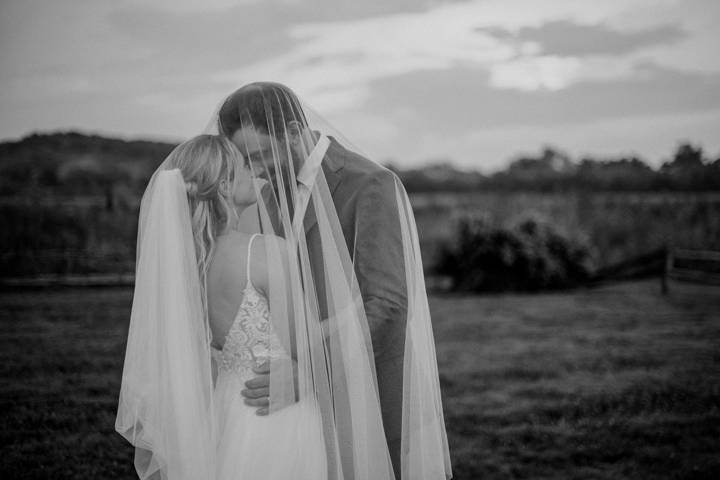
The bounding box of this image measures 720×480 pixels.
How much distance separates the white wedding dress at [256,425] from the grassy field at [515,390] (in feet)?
7.02

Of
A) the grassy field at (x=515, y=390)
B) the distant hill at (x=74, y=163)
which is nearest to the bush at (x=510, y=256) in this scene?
the grassy field at (x=515, y=390)

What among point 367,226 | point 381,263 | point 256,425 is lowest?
point 256,425

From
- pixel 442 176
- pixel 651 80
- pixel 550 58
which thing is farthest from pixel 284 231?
pixel 442 176

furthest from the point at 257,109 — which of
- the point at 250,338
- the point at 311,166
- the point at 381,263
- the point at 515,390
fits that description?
the point at 515,390

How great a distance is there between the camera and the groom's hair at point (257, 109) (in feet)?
8.16

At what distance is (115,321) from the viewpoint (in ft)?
27.8

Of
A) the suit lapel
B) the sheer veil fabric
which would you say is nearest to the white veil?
the sheer veil fabric

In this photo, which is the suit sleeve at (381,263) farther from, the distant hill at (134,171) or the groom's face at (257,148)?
the distant hill at (134,171)

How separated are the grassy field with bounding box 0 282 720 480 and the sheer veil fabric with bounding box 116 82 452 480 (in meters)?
1.93

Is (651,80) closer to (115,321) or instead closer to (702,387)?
(702,387)

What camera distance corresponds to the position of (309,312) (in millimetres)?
2455

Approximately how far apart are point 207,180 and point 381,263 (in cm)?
79

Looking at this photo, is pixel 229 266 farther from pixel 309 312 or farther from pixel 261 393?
pixel 261 393

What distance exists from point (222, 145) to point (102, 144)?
9.26m
